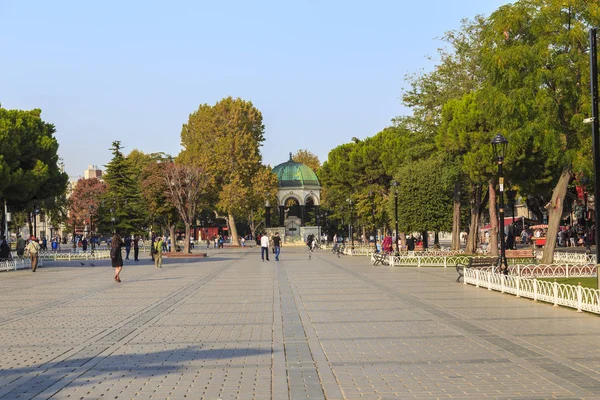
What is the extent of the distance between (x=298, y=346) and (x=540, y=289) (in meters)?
8.10

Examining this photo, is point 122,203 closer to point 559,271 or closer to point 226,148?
point 226,148

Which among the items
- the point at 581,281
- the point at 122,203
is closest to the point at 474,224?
the point at 581,281

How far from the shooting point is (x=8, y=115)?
42.8 m

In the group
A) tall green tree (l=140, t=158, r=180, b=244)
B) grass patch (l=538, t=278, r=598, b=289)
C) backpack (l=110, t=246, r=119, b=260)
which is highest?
tall green tree (l=140, t=158, r=180, b=244)

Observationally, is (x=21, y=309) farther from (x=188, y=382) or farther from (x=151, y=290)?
(x=188, y=382)

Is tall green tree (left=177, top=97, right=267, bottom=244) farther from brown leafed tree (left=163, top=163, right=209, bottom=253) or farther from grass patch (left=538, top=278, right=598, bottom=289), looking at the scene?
grass patch (left=538, top=278, right=598, bottom=289)

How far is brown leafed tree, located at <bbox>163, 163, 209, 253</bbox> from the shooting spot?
54719mm

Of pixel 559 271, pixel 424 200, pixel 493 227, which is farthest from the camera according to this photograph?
pixel 424 200

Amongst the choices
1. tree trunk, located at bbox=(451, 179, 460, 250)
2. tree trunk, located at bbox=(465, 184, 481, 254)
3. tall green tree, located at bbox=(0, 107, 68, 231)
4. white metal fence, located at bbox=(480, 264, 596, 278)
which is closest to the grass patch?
white metal fence, located at bbox=(480, 264, 596, 278)

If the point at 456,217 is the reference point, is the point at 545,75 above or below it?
above

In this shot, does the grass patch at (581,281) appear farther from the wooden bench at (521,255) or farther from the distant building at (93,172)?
the distant building at (93,172)

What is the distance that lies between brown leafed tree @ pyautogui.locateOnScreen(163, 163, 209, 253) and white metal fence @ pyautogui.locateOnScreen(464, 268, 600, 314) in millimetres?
34130

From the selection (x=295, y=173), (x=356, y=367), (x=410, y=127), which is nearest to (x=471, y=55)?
(x=410, y=127)

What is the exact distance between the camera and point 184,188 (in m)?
56.1
